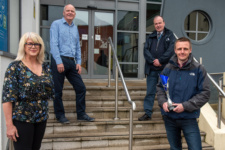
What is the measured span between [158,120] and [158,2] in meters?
5.34

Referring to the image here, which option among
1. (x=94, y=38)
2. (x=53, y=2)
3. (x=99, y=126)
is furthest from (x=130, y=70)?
(x=99, y=126)

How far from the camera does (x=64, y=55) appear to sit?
307cm

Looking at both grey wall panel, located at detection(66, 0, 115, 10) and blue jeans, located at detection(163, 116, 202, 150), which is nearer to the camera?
blue jeans, located at detection(163, 116, 202, 150)

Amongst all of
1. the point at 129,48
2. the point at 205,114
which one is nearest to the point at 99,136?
the point at 205,114

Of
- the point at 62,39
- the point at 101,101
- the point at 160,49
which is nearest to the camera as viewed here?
the point at 62,39

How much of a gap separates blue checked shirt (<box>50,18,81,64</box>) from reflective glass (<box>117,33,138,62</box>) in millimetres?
4317

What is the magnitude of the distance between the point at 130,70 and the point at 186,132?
550 centimetres

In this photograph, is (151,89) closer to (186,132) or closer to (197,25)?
(186,132)

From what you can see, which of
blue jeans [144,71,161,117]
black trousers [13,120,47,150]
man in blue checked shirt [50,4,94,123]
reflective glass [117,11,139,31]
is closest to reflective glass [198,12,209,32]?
reflective glass [117,11,139,31]

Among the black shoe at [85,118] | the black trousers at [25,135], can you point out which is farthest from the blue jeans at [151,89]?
the black trousers at [25,135]

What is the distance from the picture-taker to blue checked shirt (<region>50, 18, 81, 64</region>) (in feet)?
9.70

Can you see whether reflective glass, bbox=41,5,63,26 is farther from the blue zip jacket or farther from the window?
the blue zip jacket

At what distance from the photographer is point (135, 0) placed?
742cm

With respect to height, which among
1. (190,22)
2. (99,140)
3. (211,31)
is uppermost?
(190,22)
